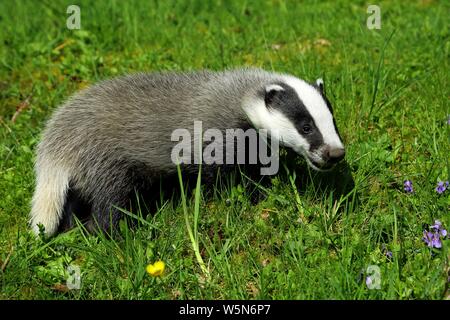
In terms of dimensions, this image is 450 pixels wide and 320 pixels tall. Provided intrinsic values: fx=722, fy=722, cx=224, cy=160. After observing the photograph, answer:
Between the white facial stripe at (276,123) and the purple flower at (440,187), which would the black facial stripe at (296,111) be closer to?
the white facial stripe at (276,123)

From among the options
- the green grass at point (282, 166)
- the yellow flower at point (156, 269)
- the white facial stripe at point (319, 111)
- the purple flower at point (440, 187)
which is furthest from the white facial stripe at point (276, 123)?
the yellow flower at point (156, 269)

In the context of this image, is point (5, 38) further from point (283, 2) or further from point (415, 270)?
point (415, 270)

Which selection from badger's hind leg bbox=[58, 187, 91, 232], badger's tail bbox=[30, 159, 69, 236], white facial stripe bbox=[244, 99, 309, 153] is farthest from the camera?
badger's hind leg bbox=[58, 187, 91, 232]

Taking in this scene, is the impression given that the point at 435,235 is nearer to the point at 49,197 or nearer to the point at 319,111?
the point at 319,111

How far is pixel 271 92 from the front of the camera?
420cm

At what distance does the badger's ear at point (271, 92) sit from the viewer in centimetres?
417

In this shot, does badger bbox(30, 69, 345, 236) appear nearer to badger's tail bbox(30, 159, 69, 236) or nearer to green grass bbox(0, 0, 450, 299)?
badger's tail bbox(30, 159, 69, 236)

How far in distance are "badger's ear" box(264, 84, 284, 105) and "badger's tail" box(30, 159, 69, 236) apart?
130cm

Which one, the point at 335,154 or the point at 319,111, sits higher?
the point at 319,111

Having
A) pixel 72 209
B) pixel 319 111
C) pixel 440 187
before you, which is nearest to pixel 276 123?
pixel 319 111

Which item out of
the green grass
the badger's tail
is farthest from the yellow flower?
the badger's tail

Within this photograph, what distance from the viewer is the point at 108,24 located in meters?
6.48

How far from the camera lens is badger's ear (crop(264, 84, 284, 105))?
164 inches

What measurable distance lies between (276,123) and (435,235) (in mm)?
1133
